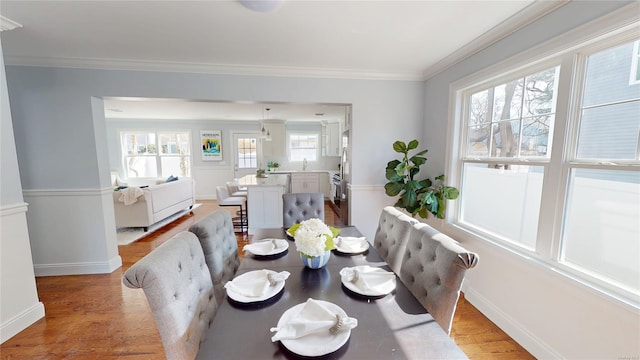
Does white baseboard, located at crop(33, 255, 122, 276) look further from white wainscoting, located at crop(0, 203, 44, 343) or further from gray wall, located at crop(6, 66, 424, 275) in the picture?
white wainscoting, located at crop(0, 203, 44, 343)

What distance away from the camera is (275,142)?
6383mm

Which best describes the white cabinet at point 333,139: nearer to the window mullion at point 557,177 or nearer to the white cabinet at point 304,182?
the white cabinet at point 304,182

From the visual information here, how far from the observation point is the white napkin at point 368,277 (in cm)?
116

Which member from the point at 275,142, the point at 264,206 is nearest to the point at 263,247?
the point at 264,206

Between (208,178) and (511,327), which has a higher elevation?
(208,178)

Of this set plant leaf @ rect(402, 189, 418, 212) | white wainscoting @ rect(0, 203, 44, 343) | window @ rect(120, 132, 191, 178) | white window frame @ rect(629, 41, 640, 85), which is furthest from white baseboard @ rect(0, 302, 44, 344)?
window @ rect(120, 132, 191, 178)

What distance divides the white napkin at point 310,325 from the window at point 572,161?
5.00 ft

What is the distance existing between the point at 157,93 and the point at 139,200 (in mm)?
2299

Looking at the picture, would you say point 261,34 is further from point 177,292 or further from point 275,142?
point 275,142

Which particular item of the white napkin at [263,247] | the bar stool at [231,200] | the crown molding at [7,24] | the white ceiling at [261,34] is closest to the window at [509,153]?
the white ceiling at [261,34]

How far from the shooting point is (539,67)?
164 cm

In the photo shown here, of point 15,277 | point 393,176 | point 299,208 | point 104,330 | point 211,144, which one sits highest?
point 211,144

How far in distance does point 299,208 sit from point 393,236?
0.95m

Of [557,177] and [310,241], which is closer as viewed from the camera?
[310,241]
